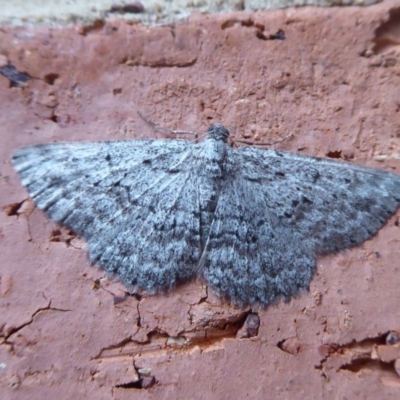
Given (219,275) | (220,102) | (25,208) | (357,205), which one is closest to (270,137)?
(220,102)

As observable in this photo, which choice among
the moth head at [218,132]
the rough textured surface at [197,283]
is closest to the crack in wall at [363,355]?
the rough textured surface at [197,283]

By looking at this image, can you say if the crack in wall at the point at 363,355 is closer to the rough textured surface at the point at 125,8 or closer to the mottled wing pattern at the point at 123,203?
the mottled wing pattern at the point at 123,203

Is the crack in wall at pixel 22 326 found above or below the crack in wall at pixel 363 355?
above

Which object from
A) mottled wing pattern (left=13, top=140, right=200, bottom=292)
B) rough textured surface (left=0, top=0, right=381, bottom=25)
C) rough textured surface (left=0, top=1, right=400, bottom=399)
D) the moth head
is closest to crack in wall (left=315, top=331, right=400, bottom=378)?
rough textured surface (left=0, top=1, right=400, bottom=399)

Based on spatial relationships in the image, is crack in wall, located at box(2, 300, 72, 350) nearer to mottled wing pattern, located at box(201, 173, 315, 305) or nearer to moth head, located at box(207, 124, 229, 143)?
mottled wing pattern, located at box(201, 173, 315, 305)

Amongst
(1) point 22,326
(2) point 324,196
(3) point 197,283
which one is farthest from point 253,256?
(1) point 22,326

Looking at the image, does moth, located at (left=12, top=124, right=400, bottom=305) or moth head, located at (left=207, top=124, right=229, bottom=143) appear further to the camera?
moth head, located at (left=207, top=124, right=229, bottom=143)
